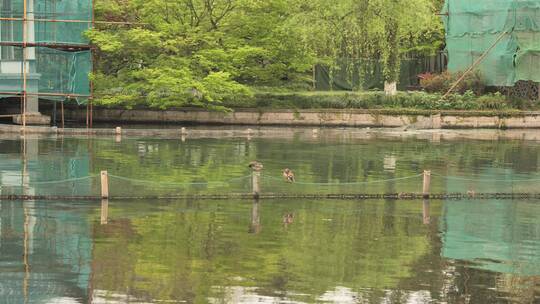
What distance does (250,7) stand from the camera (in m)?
53.6

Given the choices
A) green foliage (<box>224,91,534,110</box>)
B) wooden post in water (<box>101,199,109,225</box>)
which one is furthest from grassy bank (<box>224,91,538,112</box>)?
wooden post in water (<box>101,199,109,225</box>)

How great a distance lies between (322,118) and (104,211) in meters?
32.2

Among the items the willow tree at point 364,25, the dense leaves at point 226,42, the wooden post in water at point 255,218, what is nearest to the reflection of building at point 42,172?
the wooden post in water at point 255,218

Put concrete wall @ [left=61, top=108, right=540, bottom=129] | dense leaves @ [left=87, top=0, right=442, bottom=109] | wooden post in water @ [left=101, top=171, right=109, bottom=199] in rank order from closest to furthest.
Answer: wooden post in water @ [left=101, top=171, right=109, bottom=199]
dense leaves @ [left=87, top=0, right=442, bottom=109]
concrete wall @ [left=61, top=108, right=540, bottom=129]

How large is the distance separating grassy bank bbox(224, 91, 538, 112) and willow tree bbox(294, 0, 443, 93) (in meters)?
2.05

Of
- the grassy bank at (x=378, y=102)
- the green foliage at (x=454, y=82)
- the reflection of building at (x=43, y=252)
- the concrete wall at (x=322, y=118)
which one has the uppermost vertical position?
the green foliage at (x=454, y=82)

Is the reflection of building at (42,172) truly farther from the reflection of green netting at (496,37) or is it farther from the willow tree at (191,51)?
the reflection of green netting at (496,37)

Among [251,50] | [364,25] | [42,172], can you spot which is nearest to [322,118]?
[251,50]

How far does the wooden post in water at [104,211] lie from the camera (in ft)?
68.9

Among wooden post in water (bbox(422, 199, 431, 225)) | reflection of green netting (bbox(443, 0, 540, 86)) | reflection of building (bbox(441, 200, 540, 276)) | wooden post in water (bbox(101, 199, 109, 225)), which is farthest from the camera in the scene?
reflection of green netting (bbox(443, 0, 540, 86))

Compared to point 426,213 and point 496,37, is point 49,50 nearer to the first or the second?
point 496,37

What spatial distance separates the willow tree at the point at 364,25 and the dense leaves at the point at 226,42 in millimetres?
55

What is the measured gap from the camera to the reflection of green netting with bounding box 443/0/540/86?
178 feet

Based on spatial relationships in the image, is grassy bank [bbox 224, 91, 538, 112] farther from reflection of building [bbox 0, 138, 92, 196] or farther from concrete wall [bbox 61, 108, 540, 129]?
reflection of building [bbox 0, 138, 92, 196]
